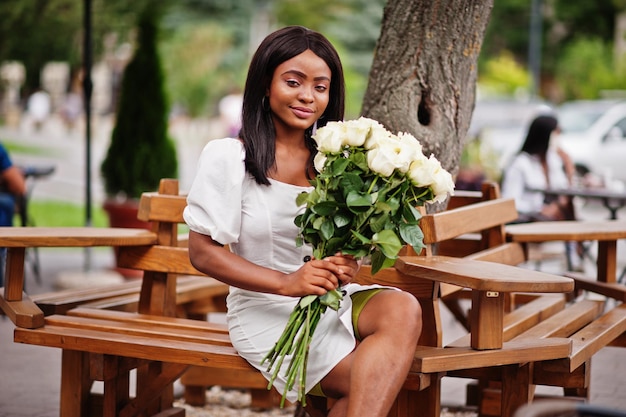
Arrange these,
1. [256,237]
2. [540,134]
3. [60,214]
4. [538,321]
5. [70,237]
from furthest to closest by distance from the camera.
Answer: [60,214] < [540,134] < [538,321] < [70,237] < [256,237]

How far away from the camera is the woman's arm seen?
10.9ft

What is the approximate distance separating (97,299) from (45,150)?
23.6 meters

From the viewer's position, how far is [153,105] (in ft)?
31.6

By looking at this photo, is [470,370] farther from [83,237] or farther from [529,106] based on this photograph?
[529,106]

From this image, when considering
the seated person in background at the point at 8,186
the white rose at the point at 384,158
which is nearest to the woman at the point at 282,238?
the white rose at the point at 384,158

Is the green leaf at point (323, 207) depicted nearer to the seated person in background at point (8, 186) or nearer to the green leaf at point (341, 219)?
the green leaf at point (341, 219)

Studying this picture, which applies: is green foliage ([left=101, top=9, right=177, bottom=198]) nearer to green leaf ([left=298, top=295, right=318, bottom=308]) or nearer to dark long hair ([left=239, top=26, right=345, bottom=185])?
dark long hair ([left=239, top=26, right=345, bottom=185])

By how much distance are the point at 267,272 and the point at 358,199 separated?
0.43m

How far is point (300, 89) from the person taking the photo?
3605 millimetres

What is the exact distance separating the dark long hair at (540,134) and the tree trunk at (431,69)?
4.05 meters

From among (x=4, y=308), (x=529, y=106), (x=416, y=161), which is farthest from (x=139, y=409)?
(x=529, y=106)

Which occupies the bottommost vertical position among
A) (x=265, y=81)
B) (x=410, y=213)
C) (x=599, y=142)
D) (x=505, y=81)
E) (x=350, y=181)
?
(x=410, y=213)

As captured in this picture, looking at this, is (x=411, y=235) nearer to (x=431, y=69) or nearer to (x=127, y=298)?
(x=431, y=69)

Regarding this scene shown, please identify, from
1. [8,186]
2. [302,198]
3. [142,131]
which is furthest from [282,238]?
[142,131]
